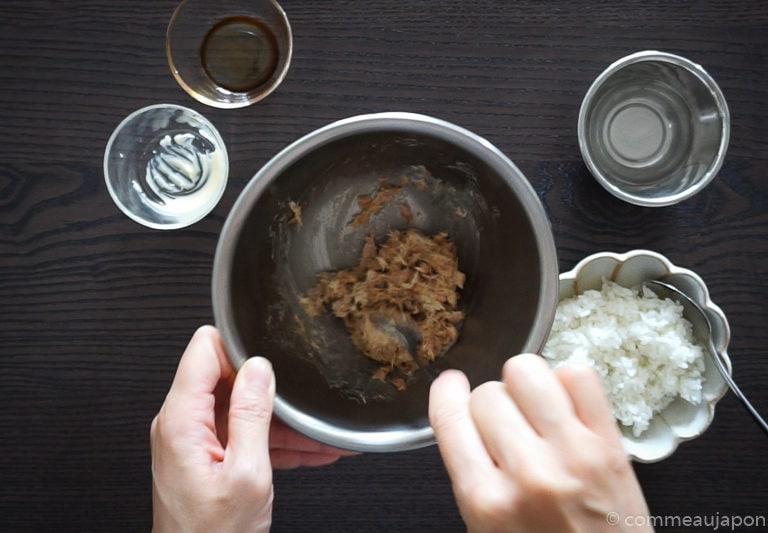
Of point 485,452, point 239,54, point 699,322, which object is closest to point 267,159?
point 239,54

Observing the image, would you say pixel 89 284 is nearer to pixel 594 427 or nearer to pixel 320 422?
pixel 320 422

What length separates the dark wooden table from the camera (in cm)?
114

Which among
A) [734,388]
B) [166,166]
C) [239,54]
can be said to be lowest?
[734,388]

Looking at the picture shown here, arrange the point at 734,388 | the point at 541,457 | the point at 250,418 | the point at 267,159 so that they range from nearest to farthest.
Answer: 1. the point at 541,457
2. the point at 250,418
3. the point at 734,388
4. the point at 267,159

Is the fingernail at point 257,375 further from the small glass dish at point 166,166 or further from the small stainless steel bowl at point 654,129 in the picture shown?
the small stainless steel bowl at point 654,129

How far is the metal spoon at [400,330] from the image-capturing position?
104 centimetres

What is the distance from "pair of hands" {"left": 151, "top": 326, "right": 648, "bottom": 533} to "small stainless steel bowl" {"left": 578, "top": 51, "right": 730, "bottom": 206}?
52 cm

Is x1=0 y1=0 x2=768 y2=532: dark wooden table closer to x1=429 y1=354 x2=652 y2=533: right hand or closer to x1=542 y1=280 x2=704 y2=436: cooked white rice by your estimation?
x1=542 y1=280 x2=704 y2=436: cooked white rice

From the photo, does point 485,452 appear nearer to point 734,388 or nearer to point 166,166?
point 734,388

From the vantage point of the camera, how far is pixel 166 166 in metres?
1.19

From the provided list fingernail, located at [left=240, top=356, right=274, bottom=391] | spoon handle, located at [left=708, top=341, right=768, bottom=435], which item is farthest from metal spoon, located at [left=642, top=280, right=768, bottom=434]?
fingernail, located at [left=240, top=356, right=274, bottom=391]

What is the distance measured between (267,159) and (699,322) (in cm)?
76

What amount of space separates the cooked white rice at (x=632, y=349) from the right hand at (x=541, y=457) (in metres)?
0.34

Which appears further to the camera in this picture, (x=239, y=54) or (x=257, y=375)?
(x=239, y=54)
